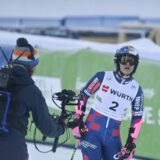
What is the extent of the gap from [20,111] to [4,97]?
0.13 meters

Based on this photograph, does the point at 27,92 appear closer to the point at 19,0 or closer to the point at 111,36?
the point at 111,36

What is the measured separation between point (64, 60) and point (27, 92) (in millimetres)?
3442

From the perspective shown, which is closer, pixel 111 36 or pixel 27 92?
pixel 27 92

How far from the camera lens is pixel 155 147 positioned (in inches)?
240

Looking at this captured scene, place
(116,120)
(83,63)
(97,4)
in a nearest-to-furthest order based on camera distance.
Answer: (116,120)
(83,63)
(97,4)

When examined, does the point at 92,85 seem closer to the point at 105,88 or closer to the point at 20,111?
the point at 105,88

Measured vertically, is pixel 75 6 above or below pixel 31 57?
below

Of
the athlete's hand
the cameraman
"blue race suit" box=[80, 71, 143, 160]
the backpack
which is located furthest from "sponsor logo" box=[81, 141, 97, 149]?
the backpack

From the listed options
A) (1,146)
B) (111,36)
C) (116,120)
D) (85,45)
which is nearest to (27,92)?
(1,146)

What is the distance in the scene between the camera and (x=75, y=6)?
54.6 ft

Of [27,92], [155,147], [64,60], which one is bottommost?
[155,147]

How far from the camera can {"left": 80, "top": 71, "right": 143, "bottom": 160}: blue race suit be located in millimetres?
4391

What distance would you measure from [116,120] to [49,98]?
90.5 inches

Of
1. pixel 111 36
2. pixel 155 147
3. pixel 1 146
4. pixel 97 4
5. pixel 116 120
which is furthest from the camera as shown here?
pixel 97 4
